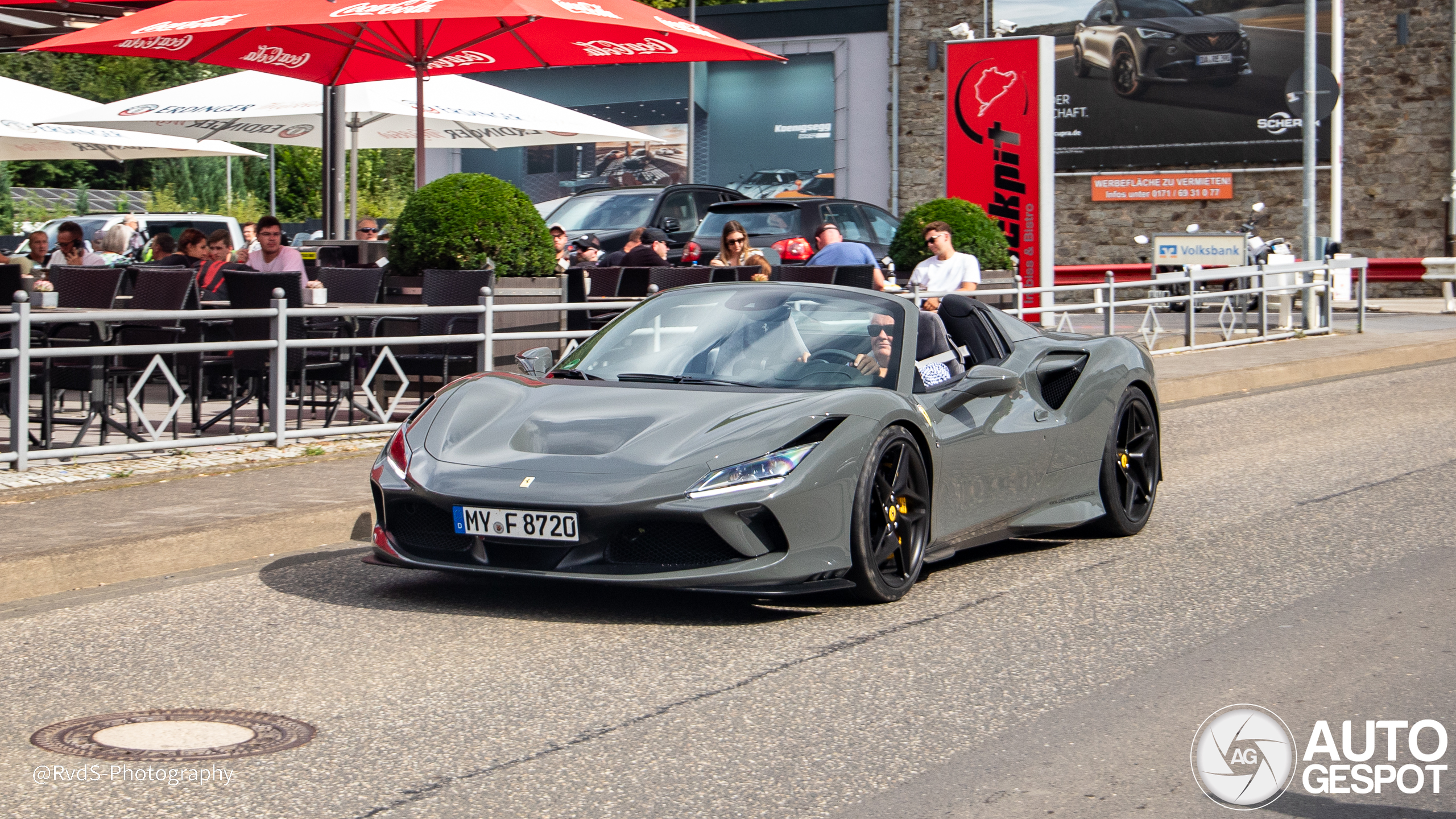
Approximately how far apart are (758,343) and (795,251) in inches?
394

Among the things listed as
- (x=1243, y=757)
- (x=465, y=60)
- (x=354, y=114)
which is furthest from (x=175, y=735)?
(x=354, y=114)

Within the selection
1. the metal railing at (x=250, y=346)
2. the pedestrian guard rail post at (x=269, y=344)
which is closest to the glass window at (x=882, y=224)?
the pedestrian guard rail post at (x=269, y=344)

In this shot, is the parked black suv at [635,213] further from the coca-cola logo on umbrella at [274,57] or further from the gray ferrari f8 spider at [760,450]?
the gray ferrari f8 spider at [760,450]

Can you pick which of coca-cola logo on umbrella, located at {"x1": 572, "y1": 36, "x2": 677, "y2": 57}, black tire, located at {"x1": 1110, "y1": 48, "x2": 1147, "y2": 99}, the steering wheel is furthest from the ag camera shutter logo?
black tire, located at {"x1": 1110, "y1": 48, "x2": 1147, "y2": 99}

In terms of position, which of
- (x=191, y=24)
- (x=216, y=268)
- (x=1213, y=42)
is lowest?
(x=216, y=268)

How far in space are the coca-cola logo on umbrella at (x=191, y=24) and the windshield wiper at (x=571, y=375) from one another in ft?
23.0

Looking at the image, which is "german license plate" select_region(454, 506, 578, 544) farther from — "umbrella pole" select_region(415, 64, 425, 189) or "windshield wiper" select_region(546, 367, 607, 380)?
"umbrella pole" select_region(415, 64, 425, 189)

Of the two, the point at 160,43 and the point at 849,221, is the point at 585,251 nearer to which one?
the point at 849,221

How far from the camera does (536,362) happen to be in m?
6.93

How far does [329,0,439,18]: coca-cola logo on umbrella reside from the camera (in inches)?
476

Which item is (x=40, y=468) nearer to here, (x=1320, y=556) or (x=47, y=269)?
(x=47, y=269)

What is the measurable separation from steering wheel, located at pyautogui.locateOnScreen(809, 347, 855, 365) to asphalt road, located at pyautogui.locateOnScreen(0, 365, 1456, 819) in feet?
3.27

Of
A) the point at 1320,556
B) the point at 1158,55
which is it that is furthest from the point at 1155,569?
the point at 1158,55

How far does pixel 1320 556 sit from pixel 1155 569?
820 mm
